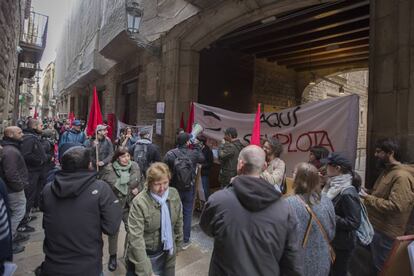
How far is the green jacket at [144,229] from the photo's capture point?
7.09 ft

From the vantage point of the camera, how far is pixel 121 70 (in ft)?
34.8

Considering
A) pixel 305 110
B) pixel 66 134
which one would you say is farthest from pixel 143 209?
pixel 66 134

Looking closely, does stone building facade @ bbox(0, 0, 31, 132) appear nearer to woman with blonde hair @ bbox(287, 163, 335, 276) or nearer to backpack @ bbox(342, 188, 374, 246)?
woman with blonde hair @ bbox(287, 163, 335, 276)

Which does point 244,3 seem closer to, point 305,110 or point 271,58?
point 305,110

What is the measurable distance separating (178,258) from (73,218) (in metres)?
2.15

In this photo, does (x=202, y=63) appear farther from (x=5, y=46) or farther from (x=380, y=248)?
(x=380, y=248)

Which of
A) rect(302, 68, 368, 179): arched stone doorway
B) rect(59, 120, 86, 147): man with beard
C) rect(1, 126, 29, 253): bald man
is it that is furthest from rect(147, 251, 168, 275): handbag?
rect(302, 68, 368, 179): arched stone doorway

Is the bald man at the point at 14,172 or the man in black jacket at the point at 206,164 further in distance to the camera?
the man in black jacket at the point at 206,164

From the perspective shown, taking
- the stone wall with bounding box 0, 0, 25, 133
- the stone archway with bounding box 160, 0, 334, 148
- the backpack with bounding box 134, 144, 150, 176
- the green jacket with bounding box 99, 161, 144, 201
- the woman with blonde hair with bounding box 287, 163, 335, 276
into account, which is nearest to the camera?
the woman with blonde hair with bounding box 287, 163, 335, 276

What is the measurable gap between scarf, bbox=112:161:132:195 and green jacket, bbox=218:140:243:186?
1.47 metres

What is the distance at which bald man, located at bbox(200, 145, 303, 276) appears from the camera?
169cm

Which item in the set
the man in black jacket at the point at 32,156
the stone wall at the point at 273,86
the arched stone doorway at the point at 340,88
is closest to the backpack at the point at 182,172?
the man in black jacket at the point at 32,156

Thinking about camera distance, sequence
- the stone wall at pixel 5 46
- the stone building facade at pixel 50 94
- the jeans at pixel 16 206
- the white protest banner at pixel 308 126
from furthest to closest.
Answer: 1. the stone building facade at pixel 50 94
2. the stone wall at pixel 5 46
3. the white protest banner at pixel 308 126
4. the jeans at pixel 16 206

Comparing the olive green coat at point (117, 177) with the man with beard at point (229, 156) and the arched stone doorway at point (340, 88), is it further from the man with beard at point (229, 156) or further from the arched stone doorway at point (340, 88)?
the arched stone doorway at point (340, 88)
